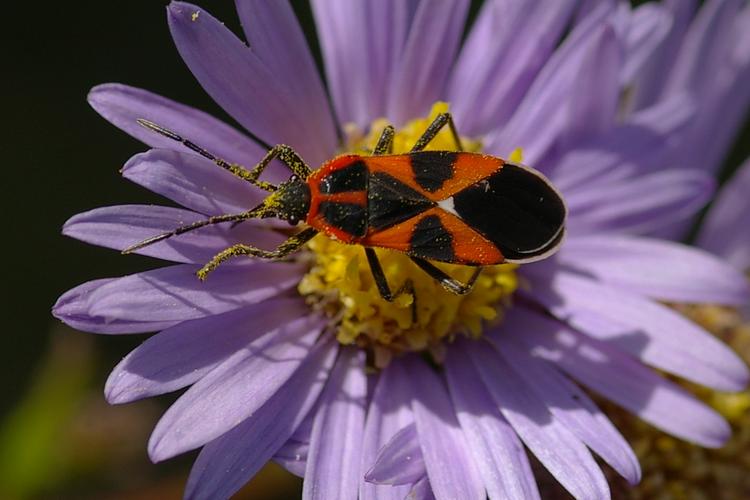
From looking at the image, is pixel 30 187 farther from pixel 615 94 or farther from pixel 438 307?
pixel 615 94

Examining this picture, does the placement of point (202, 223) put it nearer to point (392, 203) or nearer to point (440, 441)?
point (392, 203)

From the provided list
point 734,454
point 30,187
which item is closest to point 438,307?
point 734,454

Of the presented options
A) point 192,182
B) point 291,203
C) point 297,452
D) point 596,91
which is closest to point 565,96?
point 596,91

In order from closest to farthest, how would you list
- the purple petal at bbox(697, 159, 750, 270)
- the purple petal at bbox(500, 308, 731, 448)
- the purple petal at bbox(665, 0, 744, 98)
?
the purple petal at bbox(500, 308, 731, 448)
the purple petal at bbox(665, 0, 744, 98)
the purple petal at bbox(697, 159, 750, 270)

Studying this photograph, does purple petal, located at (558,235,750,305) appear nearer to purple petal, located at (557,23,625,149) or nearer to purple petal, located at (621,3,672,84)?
purple petal, located at (557,23,625,149)

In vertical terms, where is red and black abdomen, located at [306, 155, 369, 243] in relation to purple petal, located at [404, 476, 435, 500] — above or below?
above

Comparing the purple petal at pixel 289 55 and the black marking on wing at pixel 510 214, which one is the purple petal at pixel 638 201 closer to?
the black marking on wing at pixel 510 214

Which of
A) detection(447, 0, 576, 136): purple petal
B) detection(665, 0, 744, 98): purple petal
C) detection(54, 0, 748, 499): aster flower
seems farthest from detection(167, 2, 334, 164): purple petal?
detection(665, 0, 744, 98): purple petal
